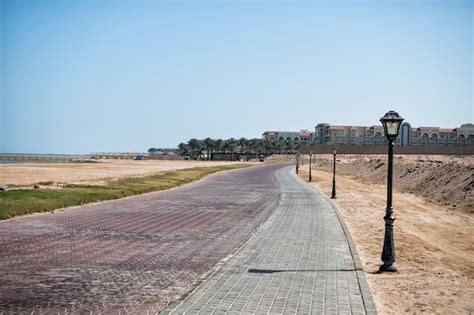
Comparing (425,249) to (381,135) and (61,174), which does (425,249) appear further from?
(381,135)

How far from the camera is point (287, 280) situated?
333 inches

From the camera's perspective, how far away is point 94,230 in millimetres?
14156

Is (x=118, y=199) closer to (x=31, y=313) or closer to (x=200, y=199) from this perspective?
(x=200, y=199)

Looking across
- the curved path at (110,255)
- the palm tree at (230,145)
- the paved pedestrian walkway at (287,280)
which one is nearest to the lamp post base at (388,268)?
the paved pedestrian walkway at (287,280)

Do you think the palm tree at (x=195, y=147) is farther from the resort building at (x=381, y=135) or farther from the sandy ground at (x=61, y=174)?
the sandy ground at (x=61, y=174)

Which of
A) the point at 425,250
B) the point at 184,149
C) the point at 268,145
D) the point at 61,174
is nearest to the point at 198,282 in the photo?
the point at 425,250

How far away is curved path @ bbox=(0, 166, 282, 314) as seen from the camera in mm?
7293

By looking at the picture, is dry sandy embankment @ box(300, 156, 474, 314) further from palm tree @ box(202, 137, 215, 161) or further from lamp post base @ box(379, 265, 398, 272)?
palm tree @ box(202, 137, 215, 161)

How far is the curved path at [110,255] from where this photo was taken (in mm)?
7293

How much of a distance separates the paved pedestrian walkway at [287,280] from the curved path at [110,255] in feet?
1.83

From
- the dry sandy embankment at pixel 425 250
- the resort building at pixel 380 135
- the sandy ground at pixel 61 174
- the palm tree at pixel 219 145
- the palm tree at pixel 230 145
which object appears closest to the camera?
the dry sandy embankment at pixel 425 250

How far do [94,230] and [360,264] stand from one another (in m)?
7.96

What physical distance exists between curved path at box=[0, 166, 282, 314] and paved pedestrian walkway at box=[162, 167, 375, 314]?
0.56 m

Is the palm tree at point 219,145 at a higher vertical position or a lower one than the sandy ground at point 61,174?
higher
